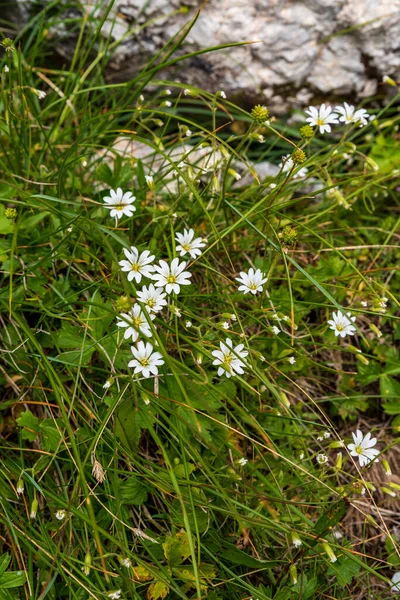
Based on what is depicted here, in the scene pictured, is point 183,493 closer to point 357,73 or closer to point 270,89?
point 270,89

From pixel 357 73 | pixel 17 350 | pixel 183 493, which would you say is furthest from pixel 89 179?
pixel 357 73

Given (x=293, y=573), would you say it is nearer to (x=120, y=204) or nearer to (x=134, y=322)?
(x=134, y=322)

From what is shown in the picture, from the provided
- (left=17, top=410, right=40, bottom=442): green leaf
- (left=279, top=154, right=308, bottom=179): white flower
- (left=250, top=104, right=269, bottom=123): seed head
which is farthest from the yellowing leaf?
(left=250, top=104, right=269, bottom=123): seed head

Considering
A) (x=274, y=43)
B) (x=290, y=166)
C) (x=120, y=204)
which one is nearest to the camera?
(x=120, y=204)

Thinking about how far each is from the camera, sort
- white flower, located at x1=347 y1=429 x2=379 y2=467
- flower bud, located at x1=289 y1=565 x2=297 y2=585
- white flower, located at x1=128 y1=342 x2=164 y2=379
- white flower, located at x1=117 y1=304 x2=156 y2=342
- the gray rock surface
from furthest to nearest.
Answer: the gray rock surface < white flower, located at x1=347 y1=429 x2=379 y2=467 < flower bud, located at x1=289 y1=565 x2=297 y2=585 < white flower, located at x1=128 y1=342 x2=164 y2=379 < white flower, located at x1=117 y1=304 x2=156 y2=342

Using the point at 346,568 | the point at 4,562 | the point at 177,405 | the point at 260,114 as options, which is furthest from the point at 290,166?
the point at 4,562

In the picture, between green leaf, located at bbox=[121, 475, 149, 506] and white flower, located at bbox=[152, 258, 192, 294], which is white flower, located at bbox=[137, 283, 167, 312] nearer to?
white flower, located at bbox=[152, 258, 192, 294]

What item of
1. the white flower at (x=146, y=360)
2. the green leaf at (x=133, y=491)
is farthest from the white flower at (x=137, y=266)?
the green leaf at (x=133, y=491)
